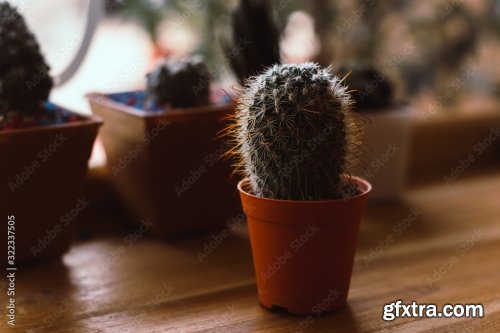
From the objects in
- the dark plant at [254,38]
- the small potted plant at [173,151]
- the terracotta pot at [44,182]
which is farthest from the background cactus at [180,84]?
the terracotta pot at [44,182]

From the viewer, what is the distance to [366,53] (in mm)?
2139

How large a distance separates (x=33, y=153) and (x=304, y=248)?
59 centimetres

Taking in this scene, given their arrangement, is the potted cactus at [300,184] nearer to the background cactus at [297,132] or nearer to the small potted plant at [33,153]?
the background cactus at [297,132]

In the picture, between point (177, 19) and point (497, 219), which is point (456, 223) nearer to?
point (497, 219)

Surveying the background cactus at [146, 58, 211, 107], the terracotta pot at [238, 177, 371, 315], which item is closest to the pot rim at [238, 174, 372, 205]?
the terracotta pot at [238, 177, 371, 315]

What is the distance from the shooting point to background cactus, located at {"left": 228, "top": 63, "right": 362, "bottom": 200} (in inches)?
40.4

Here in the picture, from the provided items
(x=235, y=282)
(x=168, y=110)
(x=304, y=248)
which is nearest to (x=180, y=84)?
(x=168, y=110)

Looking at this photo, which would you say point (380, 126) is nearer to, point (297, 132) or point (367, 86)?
point (367, 86)

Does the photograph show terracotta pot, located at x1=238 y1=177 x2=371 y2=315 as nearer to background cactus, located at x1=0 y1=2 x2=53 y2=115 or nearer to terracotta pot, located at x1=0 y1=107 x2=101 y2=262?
terracotta pot, located at x1=0 y1=107 x2=101 y2=262

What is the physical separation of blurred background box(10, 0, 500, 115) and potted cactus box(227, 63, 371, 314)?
2.06ft

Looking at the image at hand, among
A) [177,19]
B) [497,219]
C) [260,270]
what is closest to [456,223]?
[497,219]

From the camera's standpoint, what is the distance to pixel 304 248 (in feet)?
3.50

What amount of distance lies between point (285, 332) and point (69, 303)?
42 cm

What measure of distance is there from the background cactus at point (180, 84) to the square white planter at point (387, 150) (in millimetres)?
455
